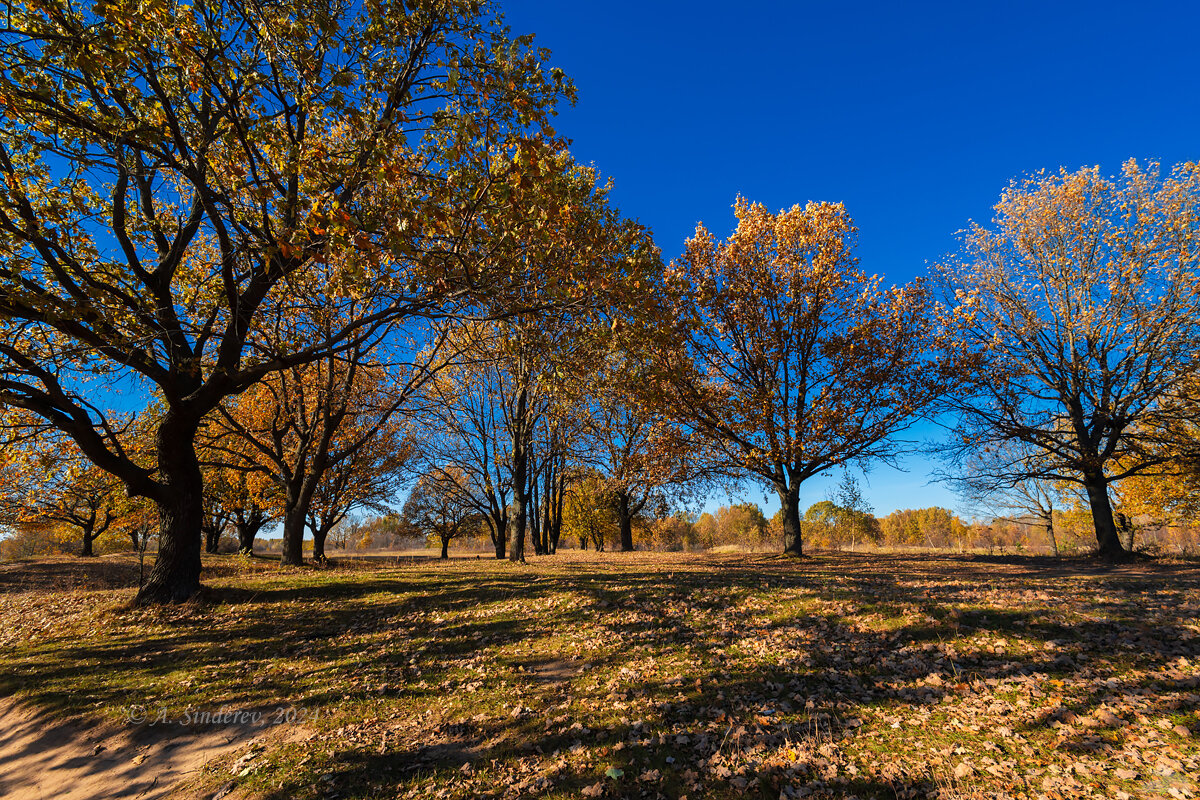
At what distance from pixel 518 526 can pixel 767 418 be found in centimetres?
1120

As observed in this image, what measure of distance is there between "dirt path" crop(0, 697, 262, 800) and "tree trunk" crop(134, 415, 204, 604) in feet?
15.9

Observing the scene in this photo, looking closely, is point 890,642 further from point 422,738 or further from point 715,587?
point 422,738

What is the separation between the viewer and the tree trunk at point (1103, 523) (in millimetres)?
18688

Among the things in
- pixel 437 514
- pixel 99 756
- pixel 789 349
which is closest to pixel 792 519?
pixel 789 349

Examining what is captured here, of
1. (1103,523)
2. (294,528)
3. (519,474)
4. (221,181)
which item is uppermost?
(221,181)

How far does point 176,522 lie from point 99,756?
7.31 meters

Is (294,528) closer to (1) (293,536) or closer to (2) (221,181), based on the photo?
(1) (293,536)

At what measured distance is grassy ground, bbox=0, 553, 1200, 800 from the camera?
4.53 metres

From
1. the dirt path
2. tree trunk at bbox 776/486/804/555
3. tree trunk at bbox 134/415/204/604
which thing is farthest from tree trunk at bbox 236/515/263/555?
tree trunk at bbox 776/486/804/555

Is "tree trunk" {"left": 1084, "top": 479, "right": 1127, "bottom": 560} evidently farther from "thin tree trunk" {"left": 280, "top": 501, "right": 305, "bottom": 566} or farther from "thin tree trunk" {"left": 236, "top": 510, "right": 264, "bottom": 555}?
"thin tree trunk" {"left": 236, "top": 510, "right": 264, "bottom": 555}

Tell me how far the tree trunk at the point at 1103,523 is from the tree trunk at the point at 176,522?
30.3m

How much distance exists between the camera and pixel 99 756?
20.4 ft

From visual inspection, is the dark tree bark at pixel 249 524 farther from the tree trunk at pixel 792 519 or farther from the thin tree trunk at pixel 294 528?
the tree trunk at pixel 792 519

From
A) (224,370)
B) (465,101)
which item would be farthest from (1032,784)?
(224,370)
